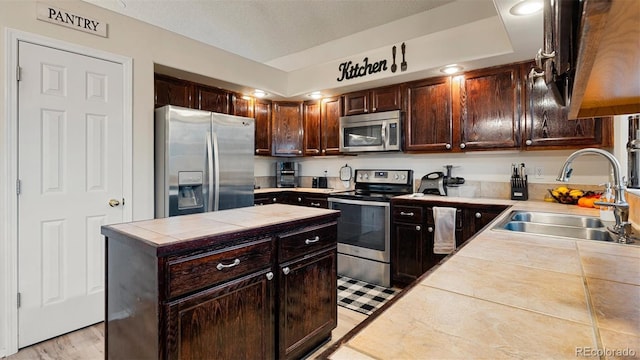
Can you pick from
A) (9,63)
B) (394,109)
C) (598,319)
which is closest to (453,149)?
(394,109)

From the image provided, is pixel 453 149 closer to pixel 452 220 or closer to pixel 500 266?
pixel 452 220

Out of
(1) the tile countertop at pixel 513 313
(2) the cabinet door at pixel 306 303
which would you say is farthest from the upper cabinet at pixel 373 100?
(1) the tile countertop at pixel 513 313

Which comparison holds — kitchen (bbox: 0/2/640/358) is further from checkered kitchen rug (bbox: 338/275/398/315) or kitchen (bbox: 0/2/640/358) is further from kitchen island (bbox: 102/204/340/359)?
checkered kitchen rug (bbox: 338/275/398/315)

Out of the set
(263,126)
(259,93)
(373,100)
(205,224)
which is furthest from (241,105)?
(205,224)

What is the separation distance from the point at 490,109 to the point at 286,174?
2.77 metres

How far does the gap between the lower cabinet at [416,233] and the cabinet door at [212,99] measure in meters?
2.24

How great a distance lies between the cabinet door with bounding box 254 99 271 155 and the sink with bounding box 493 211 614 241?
2.98m

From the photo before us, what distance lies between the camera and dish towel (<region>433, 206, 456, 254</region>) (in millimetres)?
2732

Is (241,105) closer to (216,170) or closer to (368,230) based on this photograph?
(216,170)

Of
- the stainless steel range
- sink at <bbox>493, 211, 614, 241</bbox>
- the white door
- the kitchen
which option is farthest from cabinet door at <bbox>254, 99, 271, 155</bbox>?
sink at <bbox>493, 211, 614, 241</bbox>

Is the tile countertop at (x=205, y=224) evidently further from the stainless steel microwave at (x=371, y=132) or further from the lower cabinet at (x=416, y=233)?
the stainless steel microwave at (x=371, y=132)

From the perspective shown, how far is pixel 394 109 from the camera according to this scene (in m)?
3.45

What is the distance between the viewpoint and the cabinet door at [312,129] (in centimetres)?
418

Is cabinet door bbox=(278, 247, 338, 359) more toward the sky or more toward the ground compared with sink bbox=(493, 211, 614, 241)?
more toward the ground
